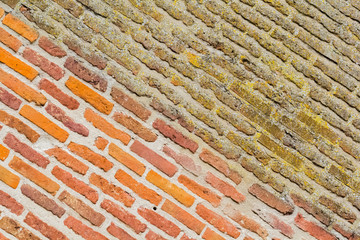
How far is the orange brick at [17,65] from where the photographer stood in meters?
1.90

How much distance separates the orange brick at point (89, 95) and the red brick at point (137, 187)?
372 millimetres

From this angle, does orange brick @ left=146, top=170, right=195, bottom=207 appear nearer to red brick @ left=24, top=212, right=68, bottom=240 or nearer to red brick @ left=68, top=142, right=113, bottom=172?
red brick @ left=68, top=142, right=113, bottom=172

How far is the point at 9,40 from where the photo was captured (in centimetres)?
191

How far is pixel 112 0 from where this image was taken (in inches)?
80.0

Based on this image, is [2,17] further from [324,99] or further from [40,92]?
[324,99]

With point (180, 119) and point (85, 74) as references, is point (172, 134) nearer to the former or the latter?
point (180, 119)

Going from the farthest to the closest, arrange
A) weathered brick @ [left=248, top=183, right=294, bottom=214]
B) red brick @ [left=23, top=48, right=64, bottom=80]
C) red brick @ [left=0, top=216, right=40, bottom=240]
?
1. weathered brick @ [left=248, top=183, right=294, bottom=214]
2. red brick @ [left=23, top=48, right=64, bottom=80]
3. red brick @ [left=0, top=216, right=40, bottom=240]

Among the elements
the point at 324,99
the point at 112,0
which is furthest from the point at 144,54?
the point at 324,99

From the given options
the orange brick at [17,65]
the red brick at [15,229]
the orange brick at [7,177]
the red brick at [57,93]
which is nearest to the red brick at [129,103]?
the red brick at [57,93]

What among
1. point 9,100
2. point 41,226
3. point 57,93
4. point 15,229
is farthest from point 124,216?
point 9,100

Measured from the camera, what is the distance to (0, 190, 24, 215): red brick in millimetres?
1833

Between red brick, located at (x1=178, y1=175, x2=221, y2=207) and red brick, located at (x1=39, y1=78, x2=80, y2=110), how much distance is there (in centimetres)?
76

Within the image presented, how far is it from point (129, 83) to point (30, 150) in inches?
26.1

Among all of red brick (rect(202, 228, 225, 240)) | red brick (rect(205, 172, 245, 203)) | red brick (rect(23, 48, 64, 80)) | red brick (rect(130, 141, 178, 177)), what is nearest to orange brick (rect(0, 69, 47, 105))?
red brick (rect(23, 48, 64, 80))
